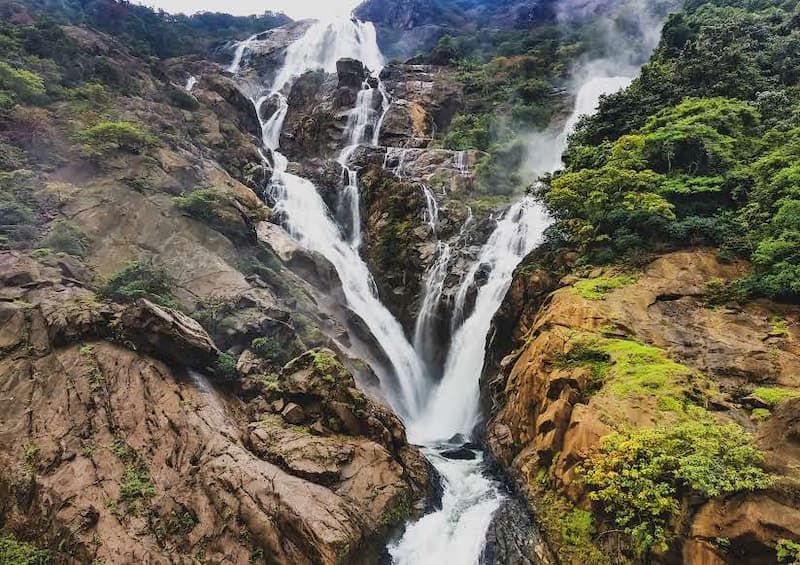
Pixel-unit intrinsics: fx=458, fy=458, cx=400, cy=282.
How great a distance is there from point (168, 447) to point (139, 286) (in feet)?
20.1

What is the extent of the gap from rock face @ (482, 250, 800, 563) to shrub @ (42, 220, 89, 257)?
15.7 m

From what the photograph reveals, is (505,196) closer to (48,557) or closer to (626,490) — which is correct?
(626,490)

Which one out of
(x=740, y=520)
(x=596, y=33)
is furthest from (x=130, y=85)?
(x=596, y=33)

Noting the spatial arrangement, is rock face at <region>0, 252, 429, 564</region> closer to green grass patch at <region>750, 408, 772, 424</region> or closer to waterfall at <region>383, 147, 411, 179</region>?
green grass patch at <region>750, 408, 772, 424</region>

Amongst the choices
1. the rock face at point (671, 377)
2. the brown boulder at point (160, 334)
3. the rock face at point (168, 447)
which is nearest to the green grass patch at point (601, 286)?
the rock face at point (671, 377)

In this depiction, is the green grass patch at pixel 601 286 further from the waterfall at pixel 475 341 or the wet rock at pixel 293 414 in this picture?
the wet rock at pixel 293 414

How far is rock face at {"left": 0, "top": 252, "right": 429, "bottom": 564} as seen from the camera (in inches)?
366

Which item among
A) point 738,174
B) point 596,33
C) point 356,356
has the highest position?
point 596,33

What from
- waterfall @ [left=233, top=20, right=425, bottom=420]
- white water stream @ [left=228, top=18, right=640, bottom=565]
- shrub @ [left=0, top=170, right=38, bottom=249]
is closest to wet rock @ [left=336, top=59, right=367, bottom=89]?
waterfall @ [left=233, top=20, right=425, bottom=420]

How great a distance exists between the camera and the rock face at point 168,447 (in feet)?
30.5

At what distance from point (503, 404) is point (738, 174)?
409 inches

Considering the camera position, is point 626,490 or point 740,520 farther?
point 626,490

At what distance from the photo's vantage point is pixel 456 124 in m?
40.4

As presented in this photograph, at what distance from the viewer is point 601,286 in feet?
45.8
